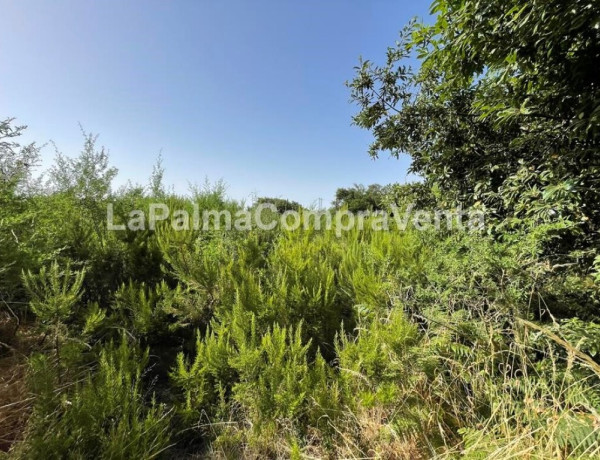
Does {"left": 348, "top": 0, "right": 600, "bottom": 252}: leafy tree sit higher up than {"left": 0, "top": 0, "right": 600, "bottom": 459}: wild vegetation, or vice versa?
{"left": 348, "top": 0, "right": 600, "bottom": 252}: leafy tree

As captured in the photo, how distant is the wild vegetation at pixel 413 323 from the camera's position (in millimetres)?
1512

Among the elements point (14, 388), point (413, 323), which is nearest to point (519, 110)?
point (413, 323)

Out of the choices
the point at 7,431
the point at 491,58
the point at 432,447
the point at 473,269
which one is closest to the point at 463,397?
the point at 432,447

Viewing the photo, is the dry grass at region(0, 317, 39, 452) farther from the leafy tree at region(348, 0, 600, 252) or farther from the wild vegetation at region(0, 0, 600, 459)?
the leafy tree at region(348, 0, 600, 252)

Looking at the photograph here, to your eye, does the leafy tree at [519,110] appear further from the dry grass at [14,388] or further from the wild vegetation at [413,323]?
the dry grass at [14,388]

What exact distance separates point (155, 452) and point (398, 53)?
4.01 m

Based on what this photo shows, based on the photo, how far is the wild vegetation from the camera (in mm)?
1512

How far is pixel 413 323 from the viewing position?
2.19 m

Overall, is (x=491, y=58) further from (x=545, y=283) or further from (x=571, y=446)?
(x=571, y=446)

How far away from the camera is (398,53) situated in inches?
129

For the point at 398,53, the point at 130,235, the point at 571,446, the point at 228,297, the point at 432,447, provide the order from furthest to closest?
the point at 130,235 < the point at 398,53 < the point at 228,297 < the point at 432,447 < the point at 571,446

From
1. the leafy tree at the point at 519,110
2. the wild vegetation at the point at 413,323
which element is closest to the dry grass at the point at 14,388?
the wild vegetation at the point at 413,323

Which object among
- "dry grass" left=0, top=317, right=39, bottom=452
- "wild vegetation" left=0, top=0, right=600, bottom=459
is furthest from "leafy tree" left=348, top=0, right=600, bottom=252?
"dry grass" left=0, top=317, right=39, bottom=452

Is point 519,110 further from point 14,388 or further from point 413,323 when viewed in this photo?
point 14,388
